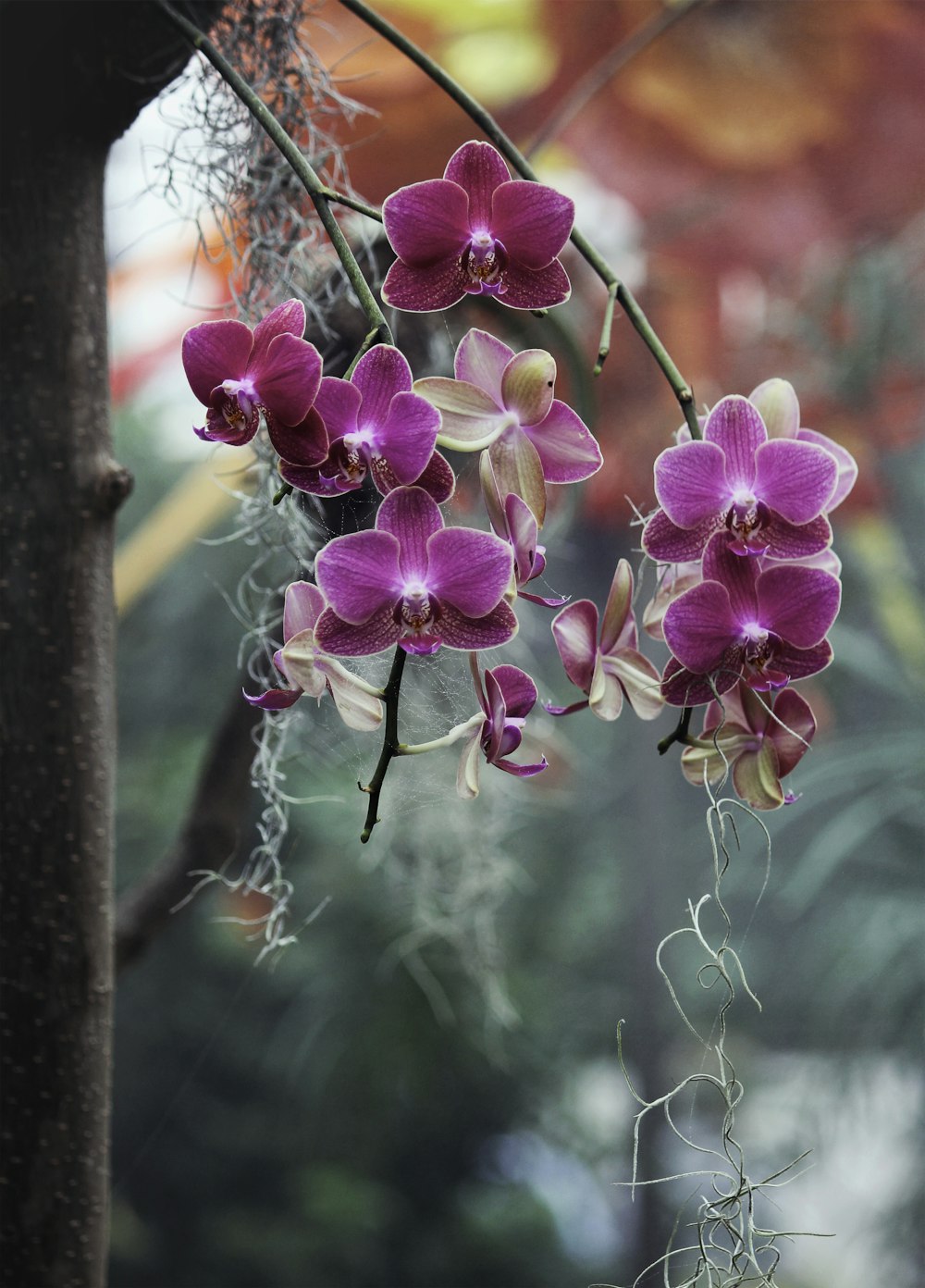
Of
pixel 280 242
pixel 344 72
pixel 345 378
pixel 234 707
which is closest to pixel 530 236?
pixel 345 378

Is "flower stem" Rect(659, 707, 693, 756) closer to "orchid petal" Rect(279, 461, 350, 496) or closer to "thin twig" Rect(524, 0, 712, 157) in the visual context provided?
"orchid petal" Rect(279, 461, 350, 496)

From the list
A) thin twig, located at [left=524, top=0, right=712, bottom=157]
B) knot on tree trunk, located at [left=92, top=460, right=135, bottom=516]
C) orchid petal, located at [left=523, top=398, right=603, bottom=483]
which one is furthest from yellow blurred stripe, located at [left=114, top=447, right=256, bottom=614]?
orchid petal, located at [left=523, top=398, right=603, bottom=483]

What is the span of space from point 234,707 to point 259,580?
0.44 metres

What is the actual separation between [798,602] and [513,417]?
50 mm

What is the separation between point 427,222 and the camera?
0.16 m

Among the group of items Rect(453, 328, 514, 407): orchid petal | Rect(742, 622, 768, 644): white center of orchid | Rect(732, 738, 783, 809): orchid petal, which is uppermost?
Rect(453, 328, 514, 407): orchid petal

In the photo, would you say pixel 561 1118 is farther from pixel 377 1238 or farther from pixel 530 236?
pixel 530 236

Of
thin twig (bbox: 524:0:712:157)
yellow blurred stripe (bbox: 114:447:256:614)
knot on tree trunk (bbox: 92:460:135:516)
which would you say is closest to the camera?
knot on tree trunk (bbox: 92:460:135:516)

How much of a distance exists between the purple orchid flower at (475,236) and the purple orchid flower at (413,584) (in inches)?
1.5

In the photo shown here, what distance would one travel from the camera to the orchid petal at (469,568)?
0.15 metres

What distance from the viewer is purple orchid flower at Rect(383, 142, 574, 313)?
16 centimetres

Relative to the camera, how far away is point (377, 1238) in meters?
→ 1.02

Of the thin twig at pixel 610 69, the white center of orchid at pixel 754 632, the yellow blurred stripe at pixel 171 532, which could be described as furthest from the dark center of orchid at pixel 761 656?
the yellow blurred stripe at pixel 171 532

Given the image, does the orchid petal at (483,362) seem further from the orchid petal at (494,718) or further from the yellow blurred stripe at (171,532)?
the yellow blurred stripe at (171,532)
